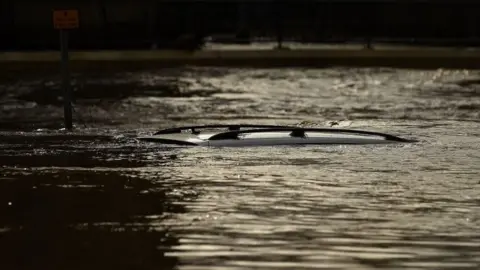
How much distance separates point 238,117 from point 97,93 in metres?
5.69

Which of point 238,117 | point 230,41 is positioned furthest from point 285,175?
point 230,41

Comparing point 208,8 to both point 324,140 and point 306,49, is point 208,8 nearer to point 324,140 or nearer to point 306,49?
point 306,49

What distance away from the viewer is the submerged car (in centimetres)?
1252

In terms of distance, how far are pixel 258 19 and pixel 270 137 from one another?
21.4m

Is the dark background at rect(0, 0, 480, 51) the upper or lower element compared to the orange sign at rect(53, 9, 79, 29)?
lower

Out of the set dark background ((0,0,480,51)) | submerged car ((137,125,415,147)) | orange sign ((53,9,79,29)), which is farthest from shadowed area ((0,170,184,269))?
dark background ((0,0,480,51))

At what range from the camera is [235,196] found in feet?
31.6

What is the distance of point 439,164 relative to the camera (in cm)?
1169

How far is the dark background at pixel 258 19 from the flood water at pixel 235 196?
566 inches

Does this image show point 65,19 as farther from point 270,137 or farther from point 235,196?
point 235,196

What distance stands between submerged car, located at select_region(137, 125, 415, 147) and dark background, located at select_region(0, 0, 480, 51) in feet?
63.8

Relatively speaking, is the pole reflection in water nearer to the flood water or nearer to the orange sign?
the flood water

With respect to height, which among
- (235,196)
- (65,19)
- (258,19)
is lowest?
(235,196)

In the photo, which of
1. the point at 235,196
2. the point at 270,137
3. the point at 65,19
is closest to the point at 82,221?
the point at 235,196
